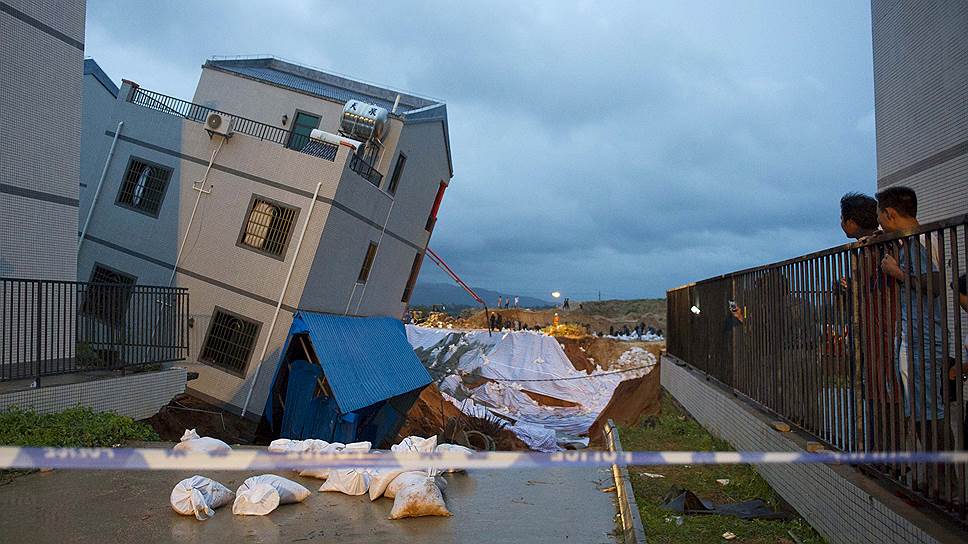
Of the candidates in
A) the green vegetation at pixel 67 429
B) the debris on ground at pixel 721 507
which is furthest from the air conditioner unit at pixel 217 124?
the debris on ground at pixel 721 507

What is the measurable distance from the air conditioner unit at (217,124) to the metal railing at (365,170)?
9.88 ft

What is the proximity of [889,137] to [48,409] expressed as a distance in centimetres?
1208

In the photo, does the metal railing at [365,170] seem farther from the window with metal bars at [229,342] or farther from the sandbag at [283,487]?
the sandbag at [283,487]

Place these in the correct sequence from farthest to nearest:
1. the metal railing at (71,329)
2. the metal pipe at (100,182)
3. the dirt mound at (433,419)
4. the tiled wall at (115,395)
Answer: the metal pipe at (100,182) → the dirt mound at (433,419) → the metal railing at (71,329) → the tiled wall at (115,395)

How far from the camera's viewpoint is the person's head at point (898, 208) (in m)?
4.26

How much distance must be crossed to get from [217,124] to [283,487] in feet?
39.6

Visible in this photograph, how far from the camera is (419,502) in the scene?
19.7ft

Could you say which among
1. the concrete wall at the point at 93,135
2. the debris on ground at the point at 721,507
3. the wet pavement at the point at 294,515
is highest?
the concrete wall at the point at 93,135

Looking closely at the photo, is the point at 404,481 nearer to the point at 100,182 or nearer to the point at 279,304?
the point at 279,304

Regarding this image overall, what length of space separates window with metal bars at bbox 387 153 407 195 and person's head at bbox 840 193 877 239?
1516 centimetres

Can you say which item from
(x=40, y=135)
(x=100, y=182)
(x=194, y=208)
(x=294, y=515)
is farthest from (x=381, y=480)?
(x=100, y=182)

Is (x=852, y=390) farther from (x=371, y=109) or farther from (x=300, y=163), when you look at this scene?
(x=371, y=109)

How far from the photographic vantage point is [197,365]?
16.0m

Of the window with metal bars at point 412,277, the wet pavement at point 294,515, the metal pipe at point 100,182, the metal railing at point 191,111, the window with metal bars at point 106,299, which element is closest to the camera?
the wet pavement at point 294,515
